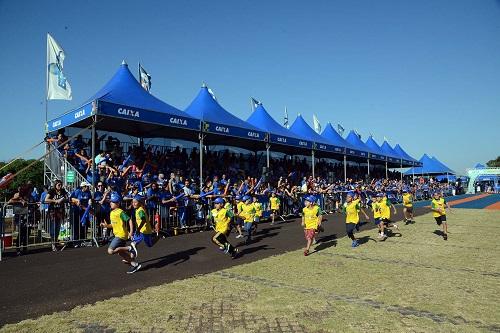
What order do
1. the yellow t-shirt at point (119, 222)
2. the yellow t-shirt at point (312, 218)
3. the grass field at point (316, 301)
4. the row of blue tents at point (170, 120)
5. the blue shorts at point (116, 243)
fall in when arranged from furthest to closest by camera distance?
the row of blue tents at point (170, 120), the yellow t-shirt at point (312, 218), the yellow t-shirt at point (119, 222), the blue shorts at point (116, 243), the grass field at point (316, 301)

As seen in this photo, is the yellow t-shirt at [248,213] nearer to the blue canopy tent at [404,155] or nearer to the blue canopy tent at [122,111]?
the blue canopy tent at [122,111]

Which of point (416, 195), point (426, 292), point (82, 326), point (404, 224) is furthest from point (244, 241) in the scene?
point (416, 195)

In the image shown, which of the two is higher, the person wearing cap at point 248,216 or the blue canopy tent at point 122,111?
the blue canopy tent at point 122,111

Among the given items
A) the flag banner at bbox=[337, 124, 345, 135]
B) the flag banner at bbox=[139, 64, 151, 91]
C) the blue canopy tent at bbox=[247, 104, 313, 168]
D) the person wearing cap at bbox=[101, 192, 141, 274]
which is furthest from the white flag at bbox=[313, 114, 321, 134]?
the person wearing cap at bbox=[101, 192, 141, 274]

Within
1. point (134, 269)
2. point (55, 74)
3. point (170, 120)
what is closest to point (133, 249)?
point (134, 269)

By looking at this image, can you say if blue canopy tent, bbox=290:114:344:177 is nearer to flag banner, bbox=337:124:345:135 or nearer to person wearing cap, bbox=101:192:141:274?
flag banner, bbox=337:124:345:135

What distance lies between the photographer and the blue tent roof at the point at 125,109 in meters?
12.9

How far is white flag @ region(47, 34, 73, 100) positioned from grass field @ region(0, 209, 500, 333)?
1072 cm

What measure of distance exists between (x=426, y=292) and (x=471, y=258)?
13.3 ft

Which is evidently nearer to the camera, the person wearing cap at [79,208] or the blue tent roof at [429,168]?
the person wearing cap at [79,208]

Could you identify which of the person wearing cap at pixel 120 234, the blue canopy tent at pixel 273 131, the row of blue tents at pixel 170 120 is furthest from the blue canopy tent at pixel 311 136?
the person wearing cap at pixel 120 234

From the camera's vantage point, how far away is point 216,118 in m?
17.7

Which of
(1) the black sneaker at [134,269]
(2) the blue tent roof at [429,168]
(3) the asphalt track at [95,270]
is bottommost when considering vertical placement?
(3) the asphalt track at [95,270]

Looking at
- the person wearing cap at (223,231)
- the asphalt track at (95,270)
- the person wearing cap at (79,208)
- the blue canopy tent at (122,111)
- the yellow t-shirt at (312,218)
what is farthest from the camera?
the blue canopy tent at (122,111)
